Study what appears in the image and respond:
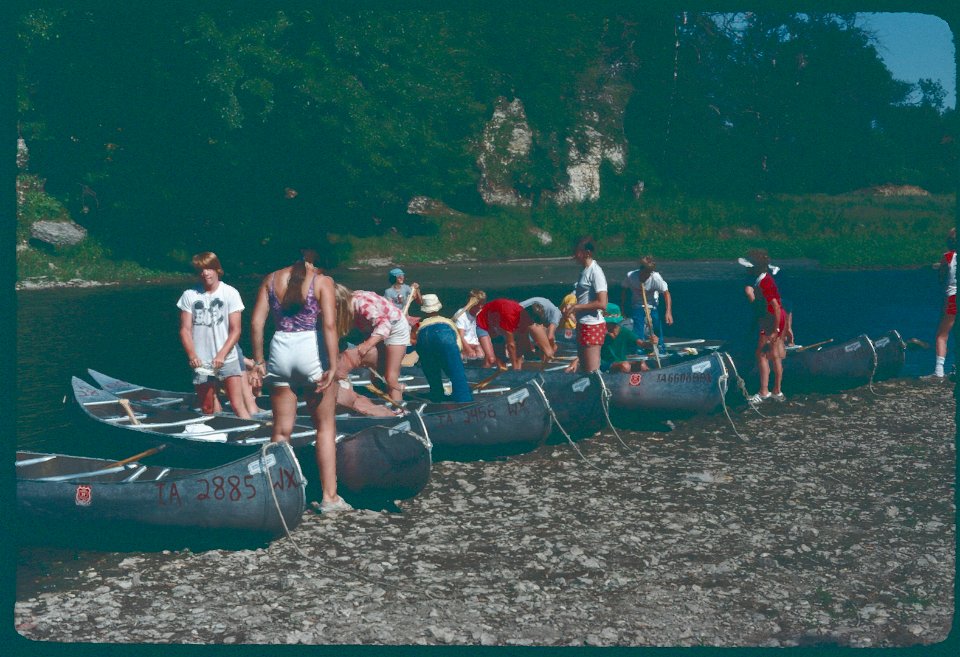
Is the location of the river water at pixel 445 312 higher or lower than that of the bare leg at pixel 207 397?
lower

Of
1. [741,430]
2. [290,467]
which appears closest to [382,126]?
[741,430]

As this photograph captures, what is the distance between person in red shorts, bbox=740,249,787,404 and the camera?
12.6 m

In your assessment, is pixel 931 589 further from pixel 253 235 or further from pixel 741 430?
pixel 253 235

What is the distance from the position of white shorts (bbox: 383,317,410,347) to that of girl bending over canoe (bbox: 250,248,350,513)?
3.42m

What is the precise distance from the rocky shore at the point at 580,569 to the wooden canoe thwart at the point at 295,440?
0.34 m

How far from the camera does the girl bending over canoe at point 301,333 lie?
25.0ft

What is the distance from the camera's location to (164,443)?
10.1 meters

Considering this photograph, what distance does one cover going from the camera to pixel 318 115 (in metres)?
31.1

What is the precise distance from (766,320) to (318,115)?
69.1 ft

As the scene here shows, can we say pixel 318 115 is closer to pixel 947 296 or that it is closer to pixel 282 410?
pixel 947 296

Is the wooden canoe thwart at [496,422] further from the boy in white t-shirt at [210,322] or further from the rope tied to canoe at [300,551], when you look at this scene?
the rope tied to canoe at [300,551]

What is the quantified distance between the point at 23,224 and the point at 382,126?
34.8ft

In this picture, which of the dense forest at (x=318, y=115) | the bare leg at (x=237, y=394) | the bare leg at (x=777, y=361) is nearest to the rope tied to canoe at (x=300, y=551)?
the bare leg at (x=237, y=394)

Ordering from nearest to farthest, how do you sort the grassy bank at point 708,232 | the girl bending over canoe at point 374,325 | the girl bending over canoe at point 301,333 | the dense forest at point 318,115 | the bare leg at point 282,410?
the girl bending over canoe at point 301,333
the bare leg at point 282,410
the girl bending over canoe at point 374,325
the dense forest at point 318,115
the grassy bank at point 708,232
